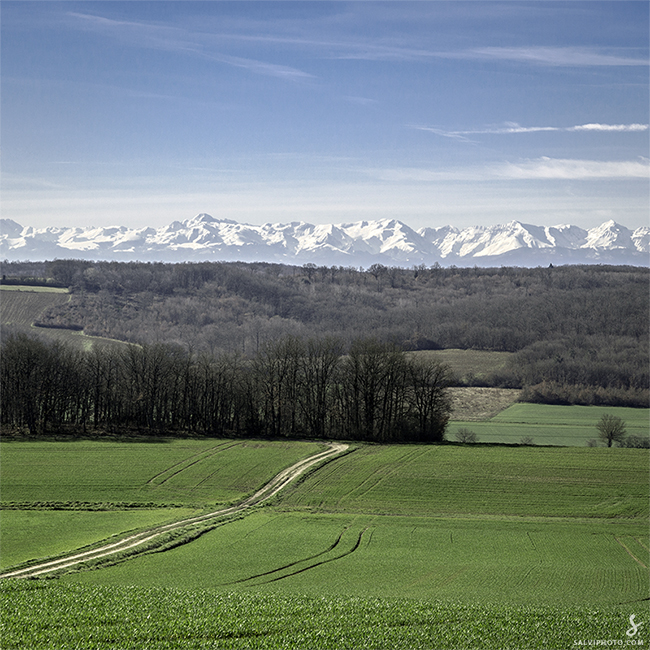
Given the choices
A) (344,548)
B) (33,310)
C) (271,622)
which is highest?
(33,310)

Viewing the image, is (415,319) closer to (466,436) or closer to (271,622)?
(466,436)

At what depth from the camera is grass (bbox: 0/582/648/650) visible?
17.4 m

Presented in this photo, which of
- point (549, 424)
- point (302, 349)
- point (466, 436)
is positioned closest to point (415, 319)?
point (549, 424)

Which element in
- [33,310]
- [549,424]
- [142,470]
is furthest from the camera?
[33,310]

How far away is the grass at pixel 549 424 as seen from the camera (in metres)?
74.2

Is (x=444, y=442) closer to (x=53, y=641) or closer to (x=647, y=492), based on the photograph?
(x=647, y=492)

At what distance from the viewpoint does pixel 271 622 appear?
18984 mm

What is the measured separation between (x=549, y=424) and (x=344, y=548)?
2319 inches

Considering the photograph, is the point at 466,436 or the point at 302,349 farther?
the point at 302,349

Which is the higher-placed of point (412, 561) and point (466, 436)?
point (412, 561)

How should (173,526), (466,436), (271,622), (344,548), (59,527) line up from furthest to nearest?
(466,436), (173,526), (59,527), (344,548), (271,622)

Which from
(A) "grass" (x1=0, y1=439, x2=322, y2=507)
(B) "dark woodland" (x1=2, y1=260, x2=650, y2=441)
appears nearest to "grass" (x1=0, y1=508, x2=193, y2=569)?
(A) "grass" (x1=0, y1=439, x2=322, y2=507)

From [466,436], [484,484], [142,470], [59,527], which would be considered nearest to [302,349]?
[466,436]

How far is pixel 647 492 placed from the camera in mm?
46688
